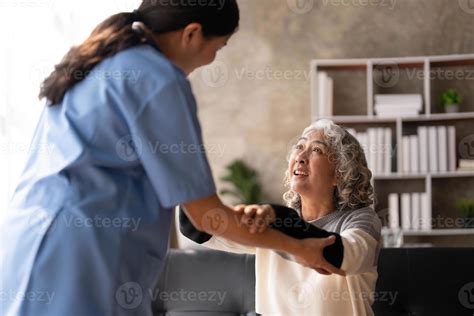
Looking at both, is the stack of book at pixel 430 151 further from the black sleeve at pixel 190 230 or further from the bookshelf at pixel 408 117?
the black sleeve at pixel 190 230

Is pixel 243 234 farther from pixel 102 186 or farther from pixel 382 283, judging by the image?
pixel 382 283

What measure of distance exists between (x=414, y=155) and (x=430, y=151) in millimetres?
131

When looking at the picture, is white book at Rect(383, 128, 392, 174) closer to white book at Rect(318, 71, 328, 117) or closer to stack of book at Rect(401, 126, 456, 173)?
stack of book at Rect(401, 126, 456, 173)

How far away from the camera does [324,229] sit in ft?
7.48

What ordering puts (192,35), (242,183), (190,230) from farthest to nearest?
(242,183)
(190,230)
(192,35)

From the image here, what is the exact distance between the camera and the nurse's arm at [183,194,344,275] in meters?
1.42

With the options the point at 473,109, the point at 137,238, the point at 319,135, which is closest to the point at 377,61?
the point at 473,109

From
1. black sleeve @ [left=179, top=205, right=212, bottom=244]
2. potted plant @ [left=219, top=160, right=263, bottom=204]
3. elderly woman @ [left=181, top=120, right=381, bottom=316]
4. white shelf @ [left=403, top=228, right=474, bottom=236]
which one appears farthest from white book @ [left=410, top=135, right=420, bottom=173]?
black sleeve @ [left=179, top=205, right=212, bottom=244]

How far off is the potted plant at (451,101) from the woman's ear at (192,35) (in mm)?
4678

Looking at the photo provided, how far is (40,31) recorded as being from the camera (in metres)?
4.07

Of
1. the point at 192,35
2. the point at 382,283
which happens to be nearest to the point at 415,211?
the point at 382,283

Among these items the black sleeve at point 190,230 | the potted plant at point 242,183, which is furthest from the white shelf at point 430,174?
the black sleeve at point 190,230

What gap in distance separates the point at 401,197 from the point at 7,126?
10.6ft

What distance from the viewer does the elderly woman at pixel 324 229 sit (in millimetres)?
1935
